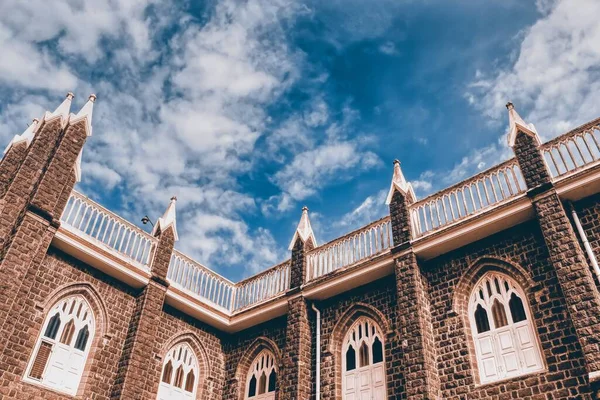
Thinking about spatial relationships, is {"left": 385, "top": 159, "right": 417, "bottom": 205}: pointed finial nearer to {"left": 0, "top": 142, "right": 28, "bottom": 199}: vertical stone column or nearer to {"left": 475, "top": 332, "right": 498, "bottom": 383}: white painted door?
{"left": 475, "top": 332, "right": 498, "bottom": 383}: white painted door

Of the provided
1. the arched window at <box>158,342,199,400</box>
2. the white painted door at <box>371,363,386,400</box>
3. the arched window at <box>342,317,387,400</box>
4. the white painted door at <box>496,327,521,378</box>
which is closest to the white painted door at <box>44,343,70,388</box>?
the arched window at <box>158,342,199,400</box>

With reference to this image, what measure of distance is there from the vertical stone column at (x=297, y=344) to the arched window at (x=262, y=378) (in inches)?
50.5

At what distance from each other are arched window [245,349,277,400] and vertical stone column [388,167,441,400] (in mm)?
4984

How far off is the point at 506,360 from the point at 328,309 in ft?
18.1

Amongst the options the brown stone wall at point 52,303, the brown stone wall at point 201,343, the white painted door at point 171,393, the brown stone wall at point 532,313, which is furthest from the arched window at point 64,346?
the brown stone wall at point 532,313

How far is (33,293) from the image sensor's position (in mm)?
12336

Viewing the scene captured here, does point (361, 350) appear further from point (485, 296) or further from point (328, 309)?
point (485, 296)

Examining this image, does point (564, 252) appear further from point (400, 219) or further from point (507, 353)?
point (400, 219)

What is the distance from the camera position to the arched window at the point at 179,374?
48.4 ft

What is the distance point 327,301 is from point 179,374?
528 centimetres

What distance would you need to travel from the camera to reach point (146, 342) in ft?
45.9

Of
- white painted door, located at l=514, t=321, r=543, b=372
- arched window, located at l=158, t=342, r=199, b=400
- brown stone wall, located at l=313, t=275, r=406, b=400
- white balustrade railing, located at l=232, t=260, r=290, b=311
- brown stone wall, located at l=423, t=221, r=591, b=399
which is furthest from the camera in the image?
white balustrade railing, located at l=232, t=260, r=290, b=311

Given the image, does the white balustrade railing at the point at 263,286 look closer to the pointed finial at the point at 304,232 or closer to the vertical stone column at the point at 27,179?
the pointed finial at the point at 304,232

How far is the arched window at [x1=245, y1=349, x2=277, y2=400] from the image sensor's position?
15212 millimetres
